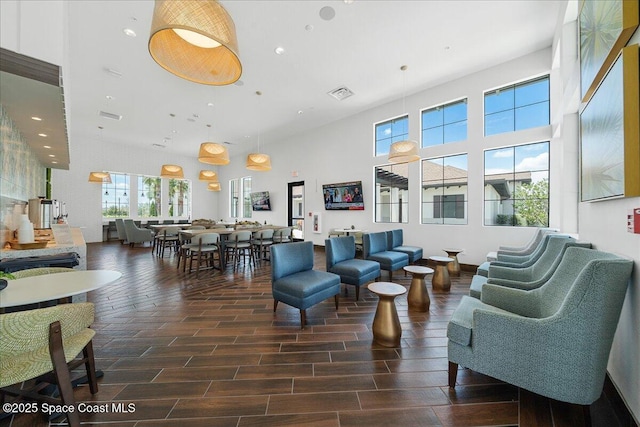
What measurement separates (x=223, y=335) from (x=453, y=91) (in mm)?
6428

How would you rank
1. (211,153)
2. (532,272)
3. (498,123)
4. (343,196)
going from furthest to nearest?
(343,196)
(211,153)
(498,123)
(532,272)

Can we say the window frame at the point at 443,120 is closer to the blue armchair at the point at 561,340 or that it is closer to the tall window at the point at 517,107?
the tall window at the point at 517,107

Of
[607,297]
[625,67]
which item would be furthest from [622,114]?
[607,297]

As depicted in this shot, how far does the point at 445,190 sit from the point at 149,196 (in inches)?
469

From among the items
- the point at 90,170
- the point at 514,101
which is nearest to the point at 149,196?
the point at 90,170

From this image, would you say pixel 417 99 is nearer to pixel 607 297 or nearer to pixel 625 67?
pixel 625 67

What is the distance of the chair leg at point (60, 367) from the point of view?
49.5 inches

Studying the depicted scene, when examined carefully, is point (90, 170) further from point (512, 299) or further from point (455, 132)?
point (512, 299)

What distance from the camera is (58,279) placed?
1.69m

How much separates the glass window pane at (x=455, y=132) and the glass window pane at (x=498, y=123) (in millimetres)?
407

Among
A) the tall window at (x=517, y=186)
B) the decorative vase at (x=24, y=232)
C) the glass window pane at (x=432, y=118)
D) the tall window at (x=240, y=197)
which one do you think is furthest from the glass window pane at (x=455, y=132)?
the tall window at (x=240, y=197)

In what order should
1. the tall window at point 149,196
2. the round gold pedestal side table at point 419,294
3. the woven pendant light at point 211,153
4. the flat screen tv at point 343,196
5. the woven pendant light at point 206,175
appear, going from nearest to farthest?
1. the round gold pedestal side table at point 419,294
2. the woven pendant light at point 211,153
3. the flat screen tv at point 343,196
4. the woven pendant light at point 206,175
5. the tall window at point 149,196

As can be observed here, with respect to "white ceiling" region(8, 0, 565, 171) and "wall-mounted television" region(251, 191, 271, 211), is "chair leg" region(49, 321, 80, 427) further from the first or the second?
"wall-mounted television" region(251, 191, 271, 211)

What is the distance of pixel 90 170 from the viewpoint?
9344mm
